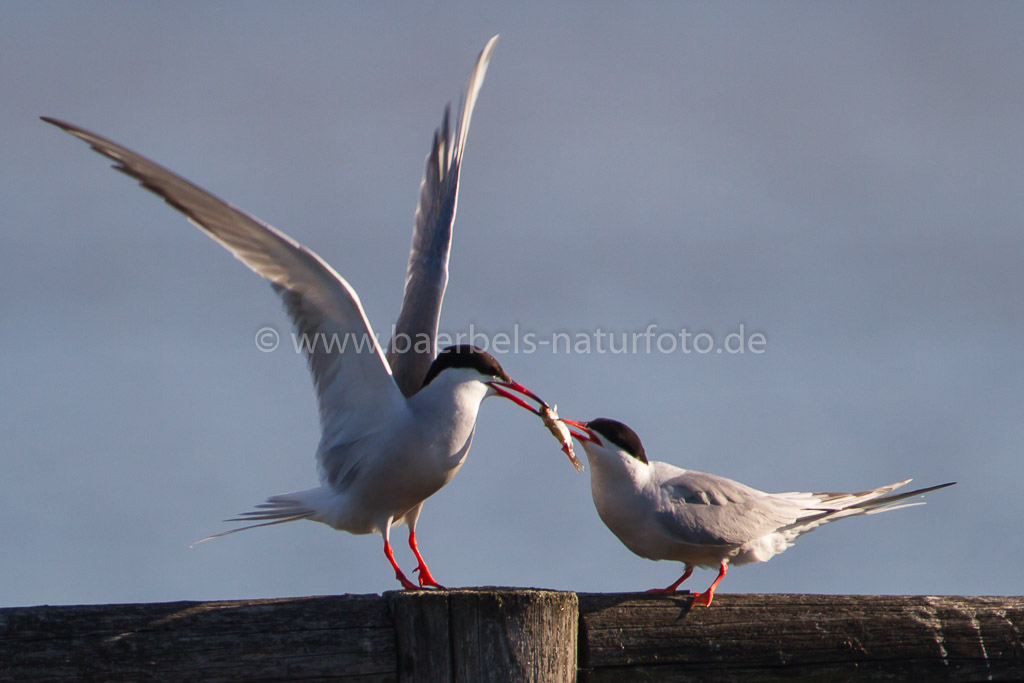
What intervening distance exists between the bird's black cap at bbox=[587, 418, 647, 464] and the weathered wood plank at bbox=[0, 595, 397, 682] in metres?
1.88

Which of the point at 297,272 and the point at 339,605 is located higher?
the point at 297,272

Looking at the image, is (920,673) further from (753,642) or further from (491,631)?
(491,631)

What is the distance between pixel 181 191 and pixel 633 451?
197 centimetres

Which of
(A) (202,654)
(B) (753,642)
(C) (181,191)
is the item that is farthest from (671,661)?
(C) (181,191)

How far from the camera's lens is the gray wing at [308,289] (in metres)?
3.93

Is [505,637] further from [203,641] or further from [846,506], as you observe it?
[846,506]

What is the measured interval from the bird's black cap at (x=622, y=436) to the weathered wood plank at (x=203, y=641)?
1878 millimetres

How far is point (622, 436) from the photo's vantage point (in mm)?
4102

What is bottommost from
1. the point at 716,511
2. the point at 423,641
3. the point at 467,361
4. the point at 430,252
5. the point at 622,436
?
the point at 423,641

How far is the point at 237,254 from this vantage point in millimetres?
4125

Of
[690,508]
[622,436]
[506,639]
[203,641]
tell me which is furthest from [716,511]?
[203,641]

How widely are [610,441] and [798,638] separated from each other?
1.55m

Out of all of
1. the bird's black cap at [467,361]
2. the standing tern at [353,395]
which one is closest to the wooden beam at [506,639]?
the standing tern at [353,395]

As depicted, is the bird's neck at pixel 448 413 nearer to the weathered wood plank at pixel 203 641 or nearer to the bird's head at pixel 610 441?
the bird's head at pixel 610 441
